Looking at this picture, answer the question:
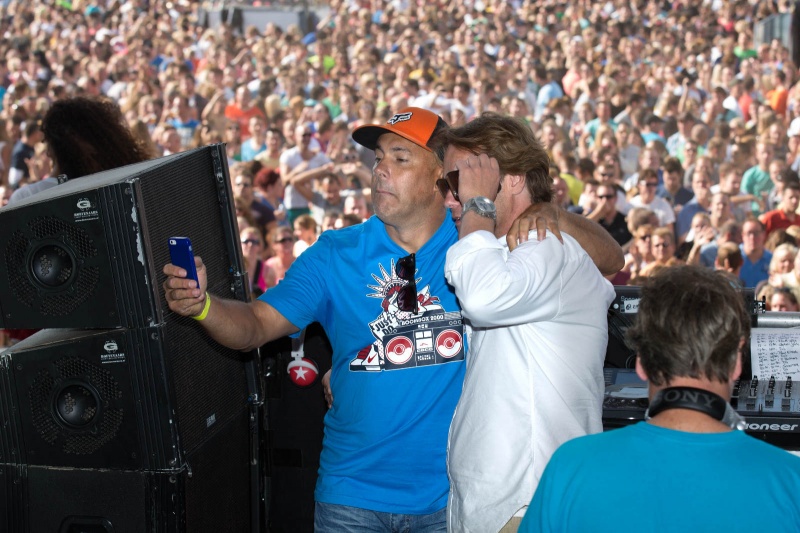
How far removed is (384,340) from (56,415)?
0.92 meters

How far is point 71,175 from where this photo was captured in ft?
12.7

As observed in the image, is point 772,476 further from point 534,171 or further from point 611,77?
point 611,77

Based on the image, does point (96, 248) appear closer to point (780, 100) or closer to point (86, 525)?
point (86, 525)

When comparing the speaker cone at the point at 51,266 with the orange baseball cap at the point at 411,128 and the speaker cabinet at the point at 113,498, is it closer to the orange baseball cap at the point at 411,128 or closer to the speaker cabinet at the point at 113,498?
the speaker cabinet at the point at 113,498

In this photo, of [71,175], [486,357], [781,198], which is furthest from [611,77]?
[486,357]

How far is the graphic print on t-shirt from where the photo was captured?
2855 millimetres

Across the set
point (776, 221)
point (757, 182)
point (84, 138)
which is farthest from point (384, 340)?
point (757, 182)

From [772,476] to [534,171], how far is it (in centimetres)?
119

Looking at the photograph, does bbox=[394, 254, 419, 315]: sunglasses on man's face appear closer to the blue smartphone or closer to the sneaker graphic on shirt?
the sneaker graphic on shirt

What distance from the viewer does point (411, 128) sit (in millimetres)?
3029

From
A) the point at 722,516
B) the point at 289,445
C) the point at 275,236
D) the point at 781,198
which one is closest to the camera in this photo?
the point at 722,516

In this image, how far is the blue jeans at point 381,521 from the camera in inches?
111

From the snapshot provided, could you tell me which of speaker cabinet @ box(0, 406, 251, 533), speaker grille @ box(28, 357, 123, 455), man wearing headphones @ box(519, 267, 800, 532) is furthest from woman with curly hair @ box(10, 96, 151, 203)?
man wearing headphones @ box(519, 267, 800, 532)

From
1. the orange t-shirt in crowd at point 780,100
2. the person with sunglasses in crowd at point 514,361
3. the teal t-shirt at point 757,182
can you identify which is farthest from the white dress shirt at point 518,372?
the orange t-shirt in crowd at point 780,100
